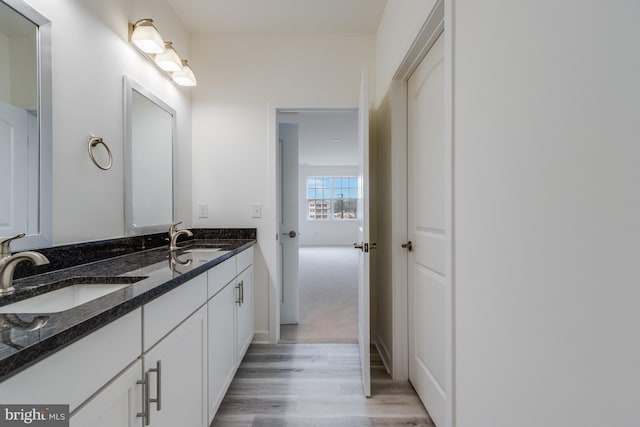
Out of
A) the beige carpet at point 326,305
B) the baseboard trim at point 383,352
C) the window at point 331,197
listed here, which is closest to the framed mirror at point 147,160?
the beige carpet at point 326,305

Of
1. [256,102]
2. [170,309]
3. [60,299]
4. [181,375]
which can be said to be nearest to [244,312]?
[181,375]

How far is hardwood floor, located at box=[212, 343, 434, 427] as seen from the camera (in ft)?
5.40

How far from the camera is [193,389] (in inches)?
51.0

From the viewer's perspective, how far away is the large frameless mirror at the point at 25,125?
1.04 m

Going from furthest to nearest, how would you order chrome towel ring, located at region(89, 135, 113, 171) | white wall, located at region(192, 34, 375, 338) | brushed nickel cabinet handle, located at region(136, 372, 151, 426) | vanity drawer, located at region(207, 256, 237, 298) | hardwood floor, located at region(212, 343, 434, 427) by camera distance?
white wall, located at region(192, 34, 375, 338) → hardwood floor, located at region(212, 343, 434, 427) → vanity drawer, located at region(207, 256, 237, 298) → chrome towel ring, located at region(89, 135, 113, 171) → brushed nickel cabinet handle, located at region(136, 372, 151, 426)

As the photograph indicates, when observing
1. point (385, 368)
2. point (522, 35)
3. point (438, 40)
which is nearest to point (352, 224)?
point (385, 368)

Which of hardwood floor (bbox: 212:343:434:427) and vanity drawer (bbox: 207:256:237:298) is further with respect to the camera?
hardwood floor (bbox: 212:343:434:427)

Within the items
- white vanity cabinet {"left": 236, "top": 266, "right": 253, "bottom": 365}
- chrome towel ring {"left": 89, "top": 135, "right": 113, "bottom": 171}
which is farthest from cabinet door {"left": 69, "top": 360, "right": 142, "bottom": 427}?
white vanity cabinet {"left": 236, "top": 266, "right": 253, "bottom": 365}

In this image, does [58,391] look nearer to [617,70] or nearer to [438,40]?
[617,70]

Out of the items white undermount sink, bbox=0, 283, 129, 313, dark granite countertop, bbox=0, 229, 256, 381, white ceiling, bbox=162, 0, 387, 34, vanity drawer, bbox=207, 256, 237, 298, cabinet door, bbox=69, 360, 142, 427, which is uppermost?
white ceiling, bbox=162, 0, 387, 34

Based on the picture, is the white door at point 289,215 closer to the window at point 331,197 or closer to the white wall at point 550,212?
the white wall at point 550,212

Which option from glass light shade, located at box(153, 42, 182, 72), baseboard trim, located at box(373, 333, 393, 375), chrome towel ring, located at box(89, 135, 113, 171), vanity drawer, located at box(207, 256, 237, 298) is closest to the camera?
chrome towel ring, located at box(89, 135, 113, 171)

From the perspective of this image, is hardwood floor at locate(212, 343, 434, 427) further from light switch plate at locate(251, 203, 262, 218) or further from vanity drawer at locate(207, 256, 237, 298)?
light switch plate at locate(251, 203, 262, 218)

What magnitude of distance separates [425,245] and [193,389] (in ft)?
4.32
